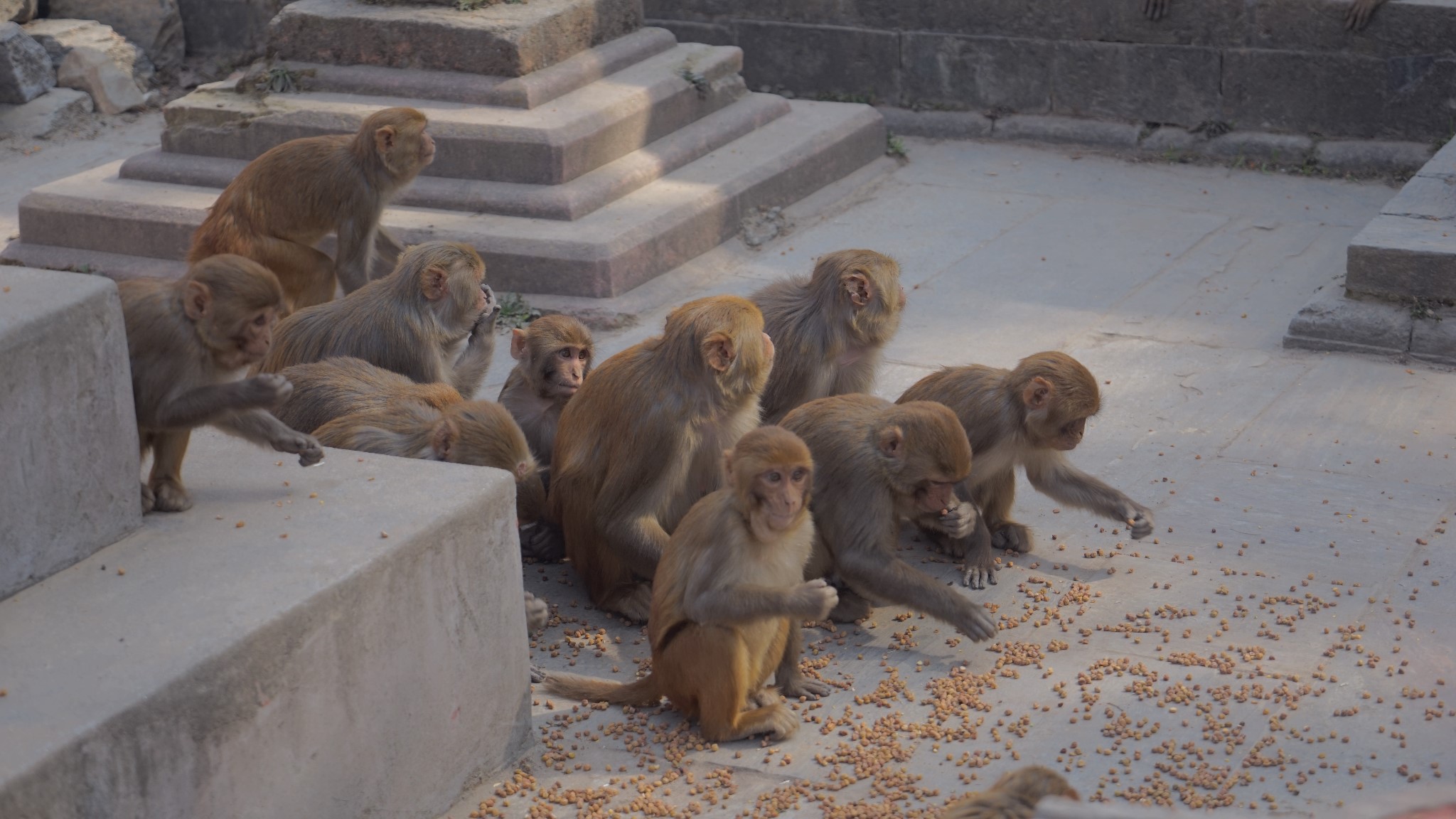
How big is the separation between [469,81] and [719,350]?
15.4ft

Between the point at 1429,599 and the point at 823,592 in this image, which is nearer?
the point at 823,592

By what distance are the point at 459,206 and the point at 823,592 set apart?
5.01 m

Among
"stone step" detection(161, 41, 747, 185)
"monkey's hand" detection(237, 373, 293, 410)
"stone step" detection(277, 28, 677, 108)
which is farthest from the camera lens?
"stone step" detection(277, 28, 677, 108)

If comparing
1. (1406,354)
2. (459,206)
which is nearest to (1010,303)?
(1406,354)

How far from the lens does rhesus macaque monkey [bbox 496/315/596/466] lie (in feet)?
19.5

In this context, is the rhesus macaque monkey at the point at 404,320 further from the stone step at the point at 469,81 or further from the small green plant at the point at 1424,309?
the small green plant at the point at 1424,309

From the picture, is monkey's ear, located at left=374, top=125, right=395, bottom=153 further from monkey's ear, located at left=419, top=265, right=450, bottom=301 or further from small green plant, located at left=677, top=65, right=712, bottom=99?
small green plant, located at left=677, top=65, right=712, bottom=99

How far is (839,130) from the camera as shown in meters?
10.4

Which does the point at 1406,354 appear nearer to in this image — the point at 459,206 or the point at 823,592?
the point at 823,592

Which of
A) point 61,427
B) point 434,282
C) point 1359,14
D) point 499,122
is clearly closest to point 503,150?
point 499,122

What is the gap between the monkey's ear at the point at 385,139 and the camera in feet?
23.8

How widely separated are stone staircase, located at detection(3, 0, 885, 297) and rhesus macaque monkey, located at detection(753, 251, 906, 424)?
93.0 inches

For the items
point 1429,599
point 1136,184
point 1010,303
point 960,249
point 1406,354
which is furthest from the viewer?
point 1136,184

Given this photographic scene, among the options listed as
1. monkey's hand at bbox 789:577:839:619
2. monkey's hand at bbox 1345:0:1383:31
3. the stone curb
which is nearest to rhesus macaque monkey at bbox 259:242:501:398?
monkey's hand at bbox 789:577:839:619
